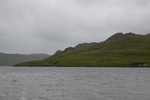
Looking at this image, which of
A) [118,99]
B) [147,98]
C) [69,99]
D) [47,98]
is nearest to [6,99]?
[47,98]

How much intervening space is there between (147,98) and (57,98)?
15811 mm

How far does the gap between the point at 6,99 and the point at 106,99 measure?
17425 mm

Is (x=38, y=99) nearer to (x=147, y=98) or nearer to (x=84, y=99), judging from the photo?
(x=84, y=99)

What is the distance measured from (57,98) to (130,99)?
42.0 feet

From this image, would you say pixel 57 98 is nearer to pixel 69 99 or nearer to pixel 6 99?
pixel 69 99

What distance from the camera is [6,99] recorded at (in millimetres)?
51656

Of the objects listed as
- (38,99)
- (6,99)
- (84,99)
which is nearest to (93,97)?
(84,99)

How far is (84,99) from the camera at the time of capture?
51.0 metres

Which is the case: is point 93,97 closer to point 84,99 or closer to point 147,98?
point 84,99

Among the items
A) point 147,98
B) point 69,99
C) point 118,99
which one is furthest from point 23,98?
point 147,98

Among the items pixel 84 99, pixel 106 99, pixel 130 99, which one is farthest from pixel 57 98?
pixel 130 99

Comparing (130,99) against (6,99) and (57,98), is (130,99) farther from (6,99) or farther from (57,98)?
(6,99)

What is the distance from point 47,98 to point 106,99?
34.3 feet

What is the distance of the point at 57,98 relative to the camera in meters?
52.7
